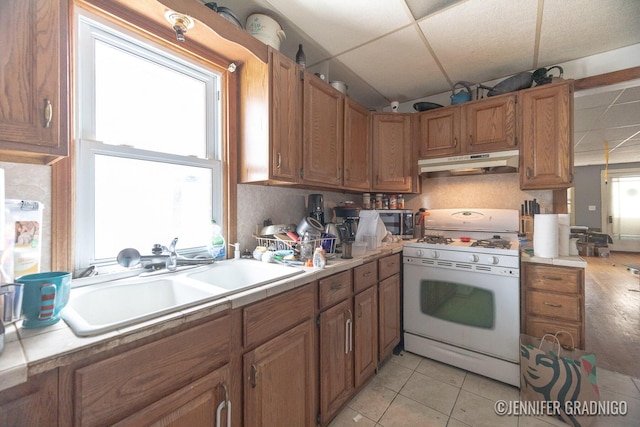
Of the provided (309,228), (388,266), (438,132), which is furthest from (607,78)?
(309,228)

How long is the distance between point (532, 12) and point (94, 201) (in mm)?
2678

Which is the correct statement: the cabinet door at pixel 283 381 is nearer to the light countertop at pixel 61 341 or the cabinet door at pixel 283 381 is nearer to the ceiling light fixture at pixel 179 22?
the light countertop at pixel 61 341

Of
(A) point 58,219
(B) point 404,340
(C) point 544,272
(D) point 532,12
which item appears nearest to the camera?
(A) point 58,219

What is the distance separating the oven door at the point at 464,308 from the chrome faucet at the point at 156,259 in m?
1.73

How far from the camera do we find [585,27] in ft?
5.70

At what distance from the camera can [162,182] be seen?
1.44 m

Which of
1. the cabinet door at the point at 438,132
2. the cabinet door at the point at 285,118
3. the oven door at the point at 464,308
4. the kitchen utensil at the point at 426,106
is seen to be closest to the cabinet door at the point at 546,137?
the cabinet door at the point at 438,132

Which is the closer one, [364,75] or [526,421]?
[526,421]

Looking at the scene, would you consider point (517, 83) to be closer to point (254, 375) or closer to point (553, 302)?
point (553, 302)

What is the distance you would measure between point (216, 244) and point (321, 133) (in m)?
1.09

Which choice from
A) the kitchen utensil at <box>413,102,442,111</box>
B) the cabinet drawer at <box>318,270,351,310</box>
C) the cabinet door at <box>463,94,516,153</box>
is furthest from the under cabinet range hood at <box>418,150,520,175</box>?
the cabinet drawer at <box>318,270,351,310</box>

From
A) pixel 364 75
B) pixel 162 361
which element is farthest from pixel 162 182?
pixel 364 75

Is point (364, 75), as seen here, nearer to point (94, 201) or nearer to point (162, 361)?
point (94, 201)

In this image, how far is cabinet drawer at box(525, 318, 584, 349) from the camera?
5.55 ft
